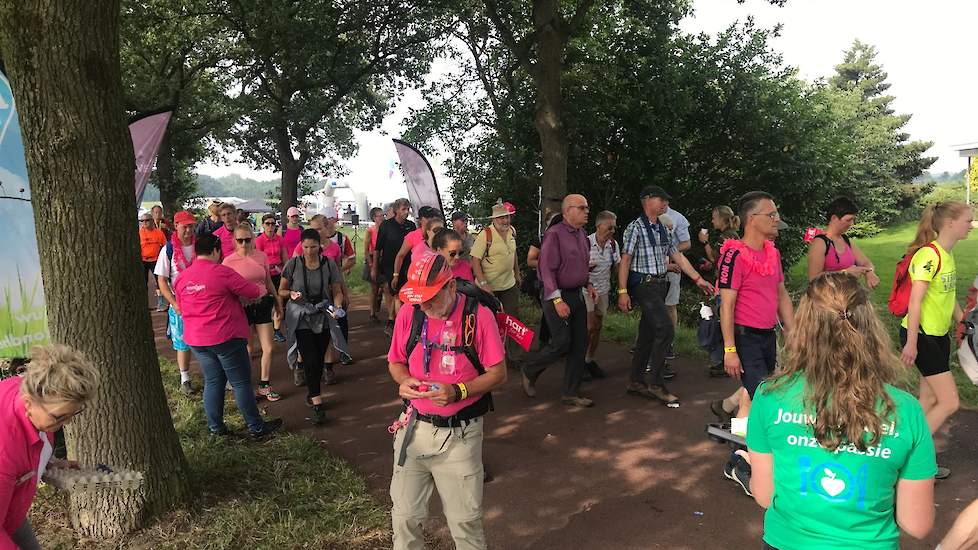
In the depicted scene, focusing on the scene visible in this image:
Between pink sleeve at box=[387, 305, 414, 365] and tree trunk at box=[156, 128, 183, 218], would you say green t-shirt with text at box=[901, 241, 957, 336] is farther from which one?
tree trunk at box=[156, 128, 183, 218]

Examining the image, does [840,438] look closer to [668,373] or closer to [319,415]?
[319,415]

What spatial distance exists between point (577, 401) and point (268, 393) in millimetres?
3133

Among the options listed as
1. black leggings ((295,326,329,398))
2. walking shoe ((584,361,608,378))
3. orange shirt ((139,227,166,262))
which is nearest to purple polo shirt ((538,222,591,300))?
walking shoe ((584,361,608,378))

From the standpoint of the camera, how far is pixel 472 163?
13.9 m

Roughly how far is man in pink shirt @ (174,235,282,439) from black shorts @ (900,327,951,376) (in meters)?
4.96

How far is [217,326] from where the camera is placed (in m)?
5.21

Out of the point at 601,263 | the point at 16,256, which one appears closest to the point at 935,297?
the point at 601,263

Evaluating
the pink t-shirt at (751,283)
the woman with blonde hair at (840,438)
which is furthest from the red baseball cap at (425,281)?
the pink t-shirt at (751,283)

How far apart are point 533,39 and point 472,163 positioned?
12.6ft

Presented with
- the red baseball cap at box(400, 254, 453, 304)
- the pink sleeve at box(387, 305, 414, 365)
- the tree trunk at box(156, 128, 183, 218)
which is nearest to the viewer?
the red baseball cap at box(400, 254, 453, 304)

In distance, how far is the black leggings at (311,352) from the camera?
19.4ft

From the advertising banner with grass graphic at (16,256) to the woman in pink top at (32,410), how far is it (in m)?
3.21

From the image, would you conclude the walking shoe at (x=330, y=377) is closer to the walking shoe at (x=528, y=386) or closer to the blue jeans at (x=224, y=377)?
the blue jeans at (x=224, y=377)

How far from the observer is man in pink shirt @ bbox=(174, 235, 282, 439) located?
518 cm
